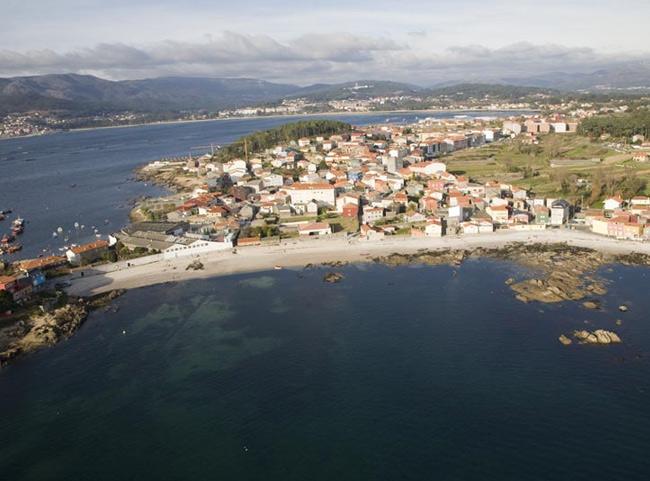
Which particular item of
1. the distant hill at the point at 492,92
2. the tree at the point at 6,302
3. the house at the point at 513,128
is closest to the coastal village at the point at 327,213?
the tree at the point at 6,302

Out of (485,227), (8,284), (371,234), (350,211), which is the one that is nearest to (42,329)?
(8,284)

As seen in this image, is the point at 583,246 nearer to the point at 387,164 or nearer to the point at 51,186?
the point at 387,164

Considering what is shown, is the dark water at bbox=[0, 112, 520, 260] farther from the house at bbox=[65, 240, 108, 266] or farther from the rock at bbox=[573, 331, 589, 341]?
the rock at bbox=[573, 331, 589, 341]

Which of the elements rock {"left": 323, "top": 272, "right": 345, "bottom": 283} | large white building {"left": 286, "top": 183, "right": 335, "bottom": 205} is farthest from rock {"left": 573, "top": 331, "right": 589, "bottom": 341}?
large white building {"left": 286, "top": 183, "right": 335, "bottom": 205}

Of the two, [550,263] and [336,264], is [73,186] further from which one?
[550,263]

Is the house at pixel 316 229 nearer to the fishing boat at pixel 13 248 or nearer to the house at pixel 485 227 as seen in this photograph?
the house at pixel 485 227

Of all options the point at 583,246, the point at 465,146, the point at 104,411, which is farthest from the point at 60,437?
the point at 465,146
